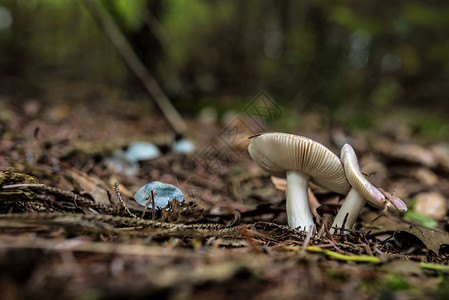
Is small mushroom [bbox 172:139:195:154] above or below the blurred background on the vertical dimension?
below

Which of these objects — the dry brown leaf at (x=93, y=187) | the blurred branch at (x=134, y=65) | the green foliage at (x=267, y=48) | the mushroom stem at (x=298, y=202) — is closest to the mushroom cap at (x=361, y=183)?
the mushroom stem at (x=298, y=202)

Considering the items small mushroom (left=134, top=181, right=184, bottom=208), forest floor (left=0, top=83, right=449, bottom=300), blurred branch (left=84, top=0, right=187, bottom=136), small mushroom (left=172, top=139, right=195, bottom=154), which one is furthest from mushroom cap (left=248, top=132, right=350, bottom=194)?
Answer: blurred branch (left=84, top=0, right=187, bottom=136)

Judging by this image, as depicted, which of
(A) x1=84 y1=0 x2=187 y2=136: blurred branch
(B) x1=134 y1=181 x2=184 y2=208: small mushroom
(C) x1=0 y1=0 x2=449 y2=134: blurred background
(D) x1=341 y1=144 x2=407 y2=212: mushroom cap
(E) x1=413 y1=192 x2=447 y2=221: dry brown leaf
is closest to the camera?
(D) x1=341 y1=144 x2=407 y2=212: mushroom cap

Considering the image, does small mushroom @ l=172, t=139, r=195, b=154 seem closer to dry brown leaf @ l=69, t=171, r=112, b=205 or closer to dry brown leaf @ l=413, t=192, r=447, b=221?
dry brown leaf @ l=69, t=171, r=112, b=205

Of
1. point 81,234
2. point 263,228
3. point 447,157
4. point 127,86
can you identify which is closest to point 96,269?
point 81,234

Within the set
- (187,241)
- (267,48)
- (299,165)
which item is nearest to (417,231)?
(299,165)

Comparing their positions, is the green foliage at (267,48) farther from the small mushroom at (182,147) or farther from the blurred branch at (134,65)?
the small mushroom at (182,147)
